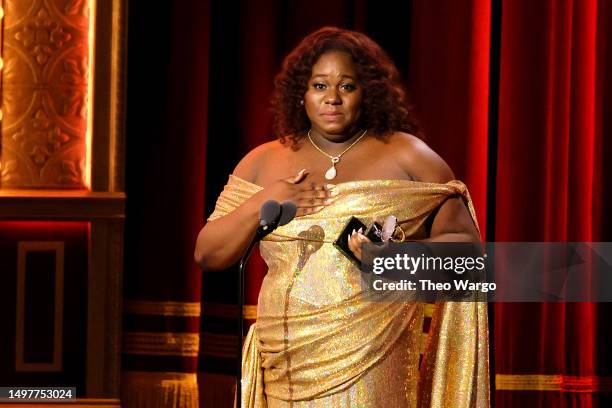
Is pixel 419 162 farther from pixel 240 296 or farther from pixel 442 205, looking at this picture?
pixel 240 296

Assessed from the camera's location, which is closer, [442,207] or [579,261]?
[442,207]

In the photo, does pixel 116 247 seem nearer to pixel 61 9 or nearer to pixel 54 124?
pixel 54 124

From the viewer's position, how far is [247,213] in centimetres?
238

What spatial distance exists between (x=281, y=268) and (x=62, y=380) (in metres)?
1.72

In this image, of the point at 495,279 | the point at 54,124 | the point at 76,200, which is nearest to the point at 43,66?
the point at 54,124

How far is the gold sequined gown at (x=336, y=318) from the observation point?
2.40 m

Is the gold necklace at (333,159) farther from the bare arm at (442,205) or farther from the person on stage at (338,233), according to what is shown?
the bare arm at (442,205)

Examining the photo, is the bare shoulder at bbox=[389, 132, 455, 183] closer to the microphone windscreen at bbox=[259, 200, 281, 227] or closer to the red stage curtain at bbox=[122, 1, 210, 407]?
the microphone windscreen at bbox=[259, 200, 281, 227]

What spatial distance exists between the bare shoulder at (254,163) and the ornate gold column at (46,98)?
1525 millimetres

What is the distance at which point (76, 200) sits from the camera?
3.88m

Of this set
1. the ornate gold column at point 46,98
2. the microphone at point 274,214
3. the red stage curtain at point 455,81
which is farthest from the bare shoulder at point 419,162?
the ornate gold column at point 46,98

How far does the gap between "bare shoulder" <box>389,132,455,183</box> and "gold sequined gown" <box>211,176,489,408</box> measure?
33 millimetres

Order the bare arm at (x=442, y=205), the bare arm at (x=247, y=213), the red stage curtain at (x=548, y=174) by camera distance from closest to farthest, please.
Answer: the bare arm at (x=247, y=213) < the bare arm at (x=442, y=205) < the red stage curtain at (x=548, y=174)

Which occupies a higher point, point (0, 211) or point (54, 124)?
point (54, 124)
